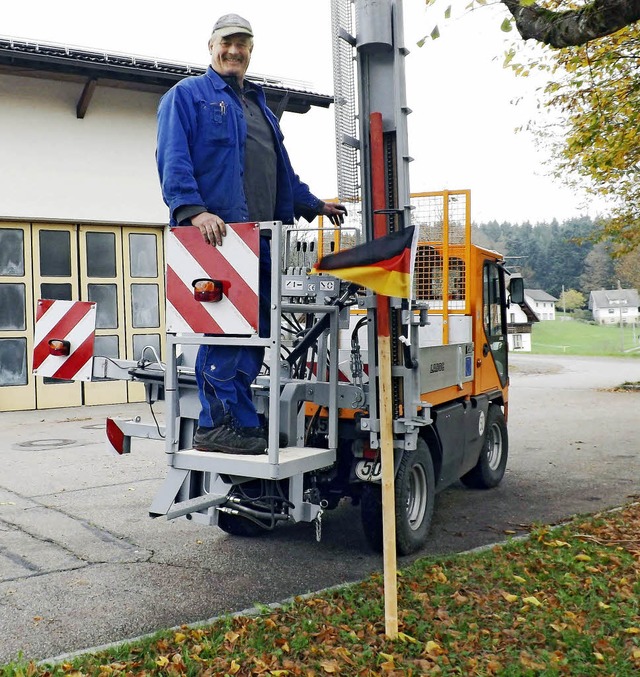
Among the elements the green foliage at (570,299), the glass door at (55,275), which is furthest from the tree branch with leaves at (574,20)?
the green foliage at (570,299)

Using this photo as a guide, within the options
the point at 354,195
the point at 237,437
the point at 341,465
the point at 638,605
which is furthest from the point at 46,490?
the point at 638,605

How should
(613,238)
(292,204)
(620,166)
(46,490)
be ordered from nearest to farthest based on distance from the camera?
(292,204) → (46,490) → (620,166) → (613,238)

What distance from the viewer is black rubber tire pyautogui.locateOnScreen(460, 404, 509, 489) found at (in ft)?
26.6

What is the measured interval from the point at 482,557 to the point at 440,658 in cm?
175

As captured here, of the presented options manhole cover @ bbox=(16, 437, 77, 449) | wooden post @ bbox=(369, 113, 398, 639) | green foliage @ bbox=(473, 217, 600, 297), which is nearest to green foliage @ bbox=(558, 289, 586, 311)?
green foliage @ bbox=(473, 217, 600, 297)

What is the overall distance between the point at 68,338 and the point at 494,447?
461 cm

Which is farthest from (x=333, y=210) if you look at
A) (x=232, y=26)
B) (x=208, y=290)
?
(x=208, y=290)

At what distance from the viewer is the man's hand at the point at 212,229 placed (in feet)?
14.0

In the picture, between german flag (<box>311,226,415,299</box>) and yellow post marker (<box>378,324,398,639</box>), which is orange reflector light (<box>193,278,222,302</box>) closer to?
german flag (<box>311,226,415,299</box>)

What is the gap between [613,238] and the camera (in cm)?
1986

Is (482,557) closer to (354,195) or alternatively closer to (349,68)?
(354,195)

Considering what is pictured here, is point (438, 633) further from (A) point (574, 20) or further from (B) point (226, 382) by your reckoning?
(A) point (574, 20)

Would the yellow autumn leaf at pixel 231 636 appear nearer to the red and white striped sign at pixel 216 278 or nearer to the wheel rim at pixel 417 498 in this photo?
the red and white striped sign at pixel 216 278

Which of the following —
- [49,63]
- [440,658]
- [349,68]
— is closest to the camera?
[440,658]
